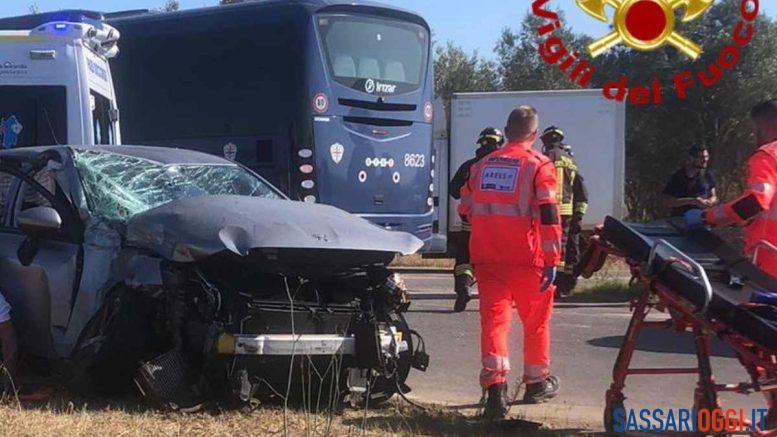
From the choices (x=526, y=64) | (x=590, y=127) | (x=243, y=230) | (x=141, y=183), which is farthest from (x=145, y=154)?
(x=526, y=64)

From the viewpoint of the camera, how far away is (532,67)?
3406 centimetres

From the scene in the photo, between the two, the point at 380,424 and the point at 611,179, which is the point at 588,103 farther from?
the point at 380,424

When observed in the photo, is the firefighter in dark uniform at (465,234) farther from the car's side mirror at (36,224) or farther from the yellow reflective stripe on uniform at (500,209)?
the car's side mirror at (36,224)

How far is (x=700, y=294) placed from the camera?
166 inches

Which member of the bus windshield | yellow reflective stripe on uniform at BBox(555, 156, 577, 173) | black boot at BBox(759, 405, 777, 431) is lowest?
black boot at BBox(759, 405, 777, 431)

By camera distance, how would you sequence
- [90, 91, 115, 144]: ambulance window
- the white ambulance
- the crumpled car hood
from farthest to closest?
[90, 91, 115, 144]: ambulance window < the white ambulance < the crumpled car hood

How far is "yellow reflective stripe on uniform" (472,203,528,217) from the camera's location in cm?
570

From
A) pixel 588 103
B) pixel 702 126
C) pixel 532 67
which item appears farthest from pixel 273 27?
pixel 532 67

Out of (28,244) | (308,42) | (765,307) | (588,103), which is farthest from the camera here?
(588,103)

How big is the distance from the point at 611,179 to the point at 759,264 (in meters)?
12.3

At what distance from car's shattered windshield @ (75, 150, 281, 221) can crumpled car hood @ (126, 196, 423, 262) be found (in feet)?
1.57

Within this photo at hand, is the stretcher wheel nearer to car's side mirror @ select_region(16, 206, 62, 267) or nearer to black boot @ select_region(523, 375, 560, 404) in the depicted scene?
black boot @ select_region(523, 375, 560, 404)

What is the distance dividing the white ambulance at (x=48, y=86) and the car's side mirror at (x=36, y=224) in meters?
4.59

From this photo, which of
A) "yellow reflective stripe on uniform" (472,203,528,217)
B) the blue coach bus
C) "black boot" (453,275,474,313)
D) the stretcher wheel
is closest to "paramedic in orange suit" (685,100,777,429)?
the stretcher wheel
